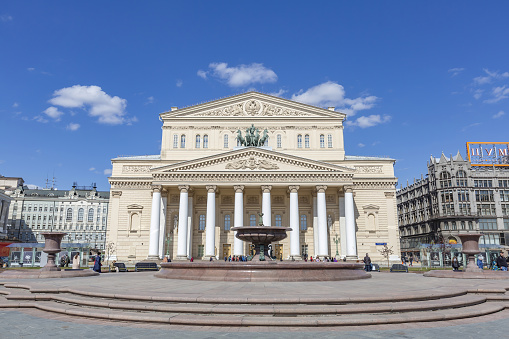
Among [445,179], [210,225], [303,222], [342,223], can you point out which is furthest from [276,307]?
[445,179]

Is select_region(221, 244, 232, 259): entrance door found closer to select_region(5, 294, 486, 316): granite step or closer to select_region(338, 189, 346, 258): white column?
select_region(338, 189, 346, 258): white column

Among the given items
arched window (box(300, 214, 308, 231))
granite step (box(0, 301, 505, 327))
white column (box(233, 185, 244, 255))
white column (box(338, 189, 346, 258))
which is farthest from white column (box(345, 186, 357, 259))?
granite step (box(0, 301, 505, 327))

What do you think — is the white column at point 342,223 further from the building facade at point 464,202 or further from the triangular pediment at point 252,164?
the building facade at point 464,202

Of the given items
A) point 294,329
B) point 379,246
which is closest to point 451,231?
point 379,246

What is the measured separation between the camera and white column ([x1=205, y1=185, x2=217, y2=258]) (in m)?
48.0

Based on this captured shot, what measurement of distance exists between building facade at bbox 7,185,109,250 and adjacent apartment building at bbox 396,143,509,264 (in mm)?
76596

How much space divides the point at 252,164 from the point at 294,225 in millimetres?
9382

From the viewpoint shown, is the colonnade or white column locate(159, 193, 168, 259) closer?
the colonnade

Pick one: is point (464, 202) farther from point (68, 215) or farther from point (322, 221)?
point (68, 215)

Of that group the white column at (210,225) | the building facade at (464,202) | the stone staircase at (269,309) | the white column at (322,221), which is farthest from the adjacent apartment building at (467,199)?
the stone staircase at (269,309)

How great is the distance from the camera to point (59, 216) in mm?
102812

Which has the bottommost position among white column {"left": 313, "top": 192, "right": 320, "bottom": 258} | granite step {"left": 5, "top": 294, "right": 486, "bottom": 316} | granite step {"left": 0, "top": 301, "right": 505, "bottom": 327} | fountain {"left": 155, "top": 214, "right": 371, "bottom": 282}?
granite step {"left": 0, "top": 301, "right": 505, "bottom": 327}

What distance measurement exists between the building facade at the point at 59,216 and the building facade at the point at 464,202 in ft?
250

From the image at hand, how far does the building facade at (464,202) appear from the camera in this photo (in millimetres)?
76500
